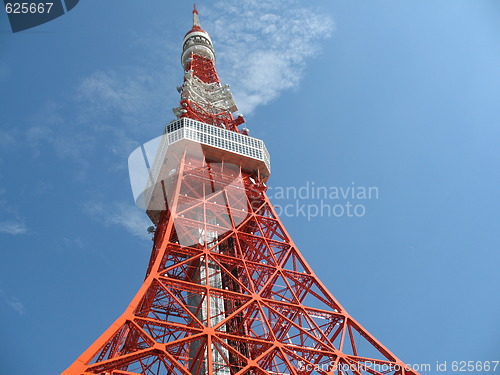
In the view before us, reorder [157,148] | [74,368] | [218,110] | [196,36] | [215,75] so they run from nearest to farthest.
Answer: [74,368] < [157,148] < [218,110] < [215,75] < [196,36]

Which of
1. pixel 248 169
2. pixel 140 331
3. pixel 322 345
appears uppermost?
pixel 248 169

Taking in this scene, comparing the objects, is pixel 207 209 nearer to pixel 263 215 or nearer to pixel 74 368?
pixel 263 215

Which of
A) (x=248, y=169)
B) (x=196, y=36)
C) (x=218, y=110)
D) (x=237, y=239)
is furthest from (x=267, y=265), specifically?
(x=196, y=36)

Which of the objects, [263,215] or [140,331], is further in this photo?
[263,215]

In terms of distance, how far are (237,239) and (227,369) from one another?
4.55 m

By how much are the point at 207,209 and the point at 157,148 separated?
4.24m

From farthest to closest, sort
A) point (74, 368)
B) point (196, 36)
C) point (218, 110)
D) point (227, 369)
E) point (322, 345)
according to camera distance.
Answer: point (196, 36)
point (218, 110)
point (227, 369)
point (322, 345)
point (74, 368)

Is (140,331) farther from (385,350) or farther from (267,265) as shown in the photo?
(385,350)

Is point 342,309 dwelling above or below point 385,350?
above

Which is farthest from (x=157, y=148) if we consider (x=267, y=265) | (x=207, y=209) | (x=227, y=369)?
(x=227, y=369)

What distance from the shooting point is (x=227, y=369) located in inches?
558

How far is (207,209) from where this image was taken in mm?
18406

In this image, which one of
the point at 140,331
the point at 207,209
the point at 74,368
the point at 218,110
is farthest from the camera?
the point at 218,110

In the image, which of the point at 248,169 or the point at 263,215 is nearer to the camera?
the point at 263,215
